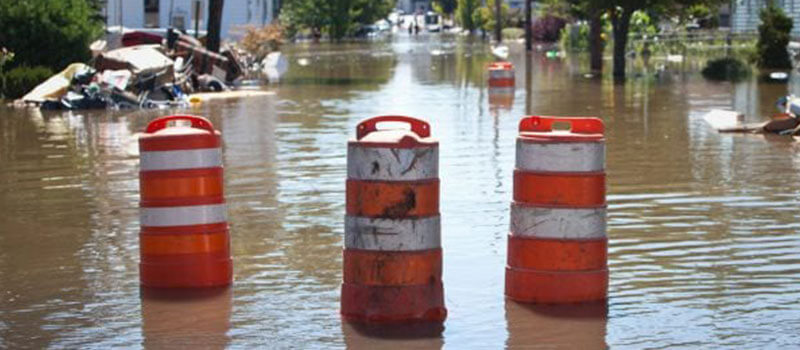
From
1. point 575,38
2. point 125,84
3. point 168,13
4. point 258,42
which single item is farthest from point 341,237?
point 168,13

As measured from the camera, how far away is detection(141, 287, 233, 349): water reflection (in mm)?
8438

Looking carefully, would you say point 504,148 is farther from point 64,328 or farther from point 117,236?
point 64,328

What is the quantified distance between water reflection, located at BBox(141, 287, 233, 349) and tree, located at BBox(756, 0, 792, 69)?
114 ft

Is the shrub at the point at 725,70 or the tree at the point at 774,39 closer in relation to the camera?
the shrub at the point at 725,70

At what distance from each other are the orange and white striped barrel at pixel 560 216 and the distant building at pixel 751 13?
154 feet

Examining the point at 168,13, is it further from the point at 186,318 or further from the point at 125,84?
the point at 186,318

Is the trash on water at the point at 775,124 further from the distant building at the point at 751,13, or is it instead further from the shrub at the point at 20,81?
the distant building at the point at 751,13

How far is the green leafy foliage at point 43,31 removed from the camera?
32.7m

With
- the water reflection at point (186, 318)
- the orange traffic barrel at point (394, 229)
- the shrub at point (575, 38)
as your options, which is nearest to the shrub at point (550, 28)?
the shrub at point (575, 38)

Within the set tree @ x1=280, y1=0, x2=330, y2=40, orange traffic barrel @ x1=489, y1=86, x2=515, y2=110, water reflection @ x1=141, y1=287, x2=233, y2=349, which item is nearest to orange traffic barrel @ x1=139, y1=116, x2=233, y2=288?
water reflection @ x1=141, y1=287, x2=233, y2=349

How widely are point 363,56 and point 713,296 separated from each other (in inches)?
2136

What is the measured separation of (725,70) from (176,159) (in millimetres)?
32707

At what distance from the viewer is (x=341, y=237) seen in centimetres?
1230

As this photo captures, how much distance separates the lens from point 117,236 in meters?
12.4
